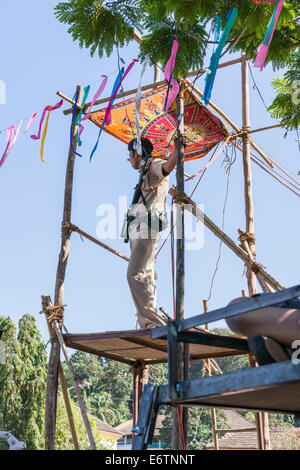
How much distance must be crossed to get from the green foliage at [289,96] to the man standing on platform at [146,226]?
999mm

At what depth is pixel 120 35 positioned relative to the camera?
4.12 m

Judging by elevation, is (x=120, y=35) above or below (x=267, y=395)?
above

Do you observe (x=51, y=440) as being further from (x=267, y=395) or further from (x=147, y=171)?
(x=267, y=395)

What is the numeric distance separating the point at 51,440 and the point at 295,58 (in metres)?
3.92

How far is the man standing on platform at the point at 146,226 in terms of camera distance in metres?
4.88

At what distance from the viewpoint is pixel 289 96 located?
4828 millimetres

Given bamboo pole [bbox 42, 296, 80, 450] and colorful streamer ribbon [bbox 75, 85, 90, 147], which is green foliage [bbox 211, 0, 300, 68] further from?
bamboo pole [bbox 42, 296, 80, 450]

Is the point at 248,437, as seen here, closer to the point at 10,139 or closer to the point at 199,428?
the point at 199,428

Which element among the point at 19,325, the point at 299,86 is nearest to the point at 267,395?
the point at 299,86

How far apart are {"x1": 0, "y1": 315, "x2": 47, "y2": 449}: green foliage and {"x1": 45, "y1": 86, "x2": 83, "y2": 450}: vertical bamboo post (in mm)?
22054

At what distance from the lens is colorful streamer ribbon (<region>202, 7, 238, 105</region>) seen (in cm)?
358

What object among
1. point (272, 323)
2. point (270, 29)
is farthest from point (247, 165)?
point (272, 323)

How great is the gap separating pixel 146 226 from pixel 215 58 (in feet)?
5.39
